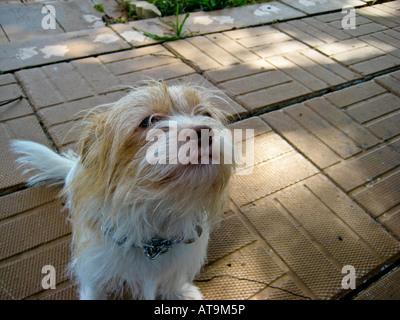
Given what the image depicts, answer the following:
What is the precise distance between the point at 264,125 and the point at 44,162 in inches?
75.2

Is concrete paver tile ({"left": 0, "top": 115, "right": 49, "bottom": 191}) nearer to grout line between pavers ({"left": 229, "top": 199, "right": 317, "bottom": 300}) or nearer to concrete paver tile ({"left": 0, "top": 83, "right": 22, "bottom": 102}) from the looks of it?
concrete paver tile ({"left": 0, "top": 83, "right": 22, "bottom": 102})

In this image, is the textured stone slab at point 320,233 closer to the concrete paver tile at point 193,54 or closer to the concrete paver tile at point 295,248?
the concrete paver tile at point 295,248

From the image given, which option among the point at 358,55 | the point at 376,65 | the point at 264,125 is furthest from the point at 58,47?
the point at 376,65

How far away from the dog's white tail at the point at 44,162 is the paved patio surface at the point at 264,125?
0.11 metres

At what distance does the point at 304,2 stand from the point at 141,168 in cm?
521

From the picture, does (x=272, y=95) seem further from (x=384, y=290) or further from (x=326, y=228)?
(x=384, y=290)

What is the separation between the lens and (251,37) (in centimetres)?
427

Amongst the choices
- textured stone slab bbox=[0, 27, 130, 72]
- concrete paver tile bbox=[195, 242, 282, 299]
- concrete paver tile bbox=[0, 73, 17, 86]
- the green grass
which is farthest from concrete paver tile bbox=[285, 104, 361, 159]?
concrete paver tile bbox=[0, 73, 17, 86]

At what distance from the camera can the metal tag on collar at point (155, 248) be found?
1508mm

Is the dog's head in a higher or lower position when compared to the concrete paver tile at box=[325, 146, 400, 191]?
higher

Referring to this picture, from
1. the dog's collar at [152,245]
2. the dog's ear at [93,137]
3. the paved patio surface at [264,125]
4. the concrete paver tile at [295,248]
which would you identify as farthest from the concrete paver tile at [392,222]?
the dog's ear at [93,137]

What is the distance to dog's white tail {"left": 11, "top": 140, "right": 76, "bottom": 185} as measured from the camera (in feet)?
7.20

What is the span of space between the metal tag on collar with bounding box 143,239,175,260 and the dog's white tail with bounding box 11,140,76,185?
3.51 feet

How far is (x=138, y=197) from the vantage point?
4.37 ft
